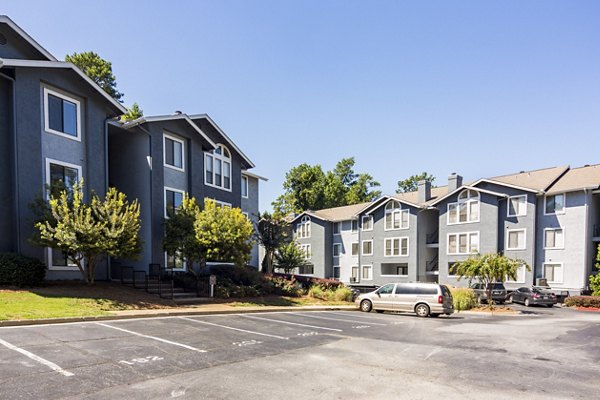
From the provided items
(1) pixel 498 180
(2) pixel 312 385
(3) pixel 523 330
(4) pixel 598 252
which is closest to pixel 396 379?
(2) pixel 312 385

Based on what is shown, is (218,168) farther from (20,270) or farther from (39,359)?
(39,359)

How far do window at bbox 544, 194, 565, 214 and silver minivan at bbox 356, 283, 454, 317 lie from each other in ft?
65.1

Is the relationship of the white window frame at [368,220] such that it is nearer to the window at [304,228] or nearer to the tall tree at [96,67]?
the window at [304,228]

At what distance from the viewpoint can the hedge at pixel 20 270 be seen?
1467 centimetres

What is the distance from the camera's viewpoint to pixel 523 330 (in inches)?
562

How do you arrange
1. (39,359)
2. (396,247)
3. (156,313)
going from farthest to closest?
1. (396,247)
2. (156,313)
3. (39,359)

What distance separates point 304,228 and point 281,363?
146 feet

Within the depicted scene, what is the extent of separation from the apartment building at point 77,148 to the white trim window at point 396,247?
22.8 meters

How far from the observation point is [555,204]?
33219mm

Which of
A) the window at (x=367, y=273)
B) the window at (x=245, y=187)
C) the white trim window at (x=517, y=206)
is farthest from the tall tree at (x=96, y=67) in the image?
the white trim window at (x=517, y=206)

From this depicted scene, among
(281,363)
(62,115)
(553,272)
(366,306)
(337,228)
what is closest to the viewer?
(281,363)

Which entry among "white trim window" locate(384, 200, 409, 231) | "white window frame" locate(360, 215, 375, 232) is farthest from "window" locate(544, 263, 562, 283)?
"white window frame" locate(360, 215, 375, 232)

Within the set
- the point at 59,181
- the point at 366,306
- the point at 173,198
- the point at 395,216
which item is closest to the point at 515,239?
the point at 395,216

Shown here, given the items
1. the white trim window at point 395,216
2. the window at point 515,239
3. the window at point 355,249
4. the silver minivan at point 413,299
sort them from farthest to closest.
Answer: the window at point 355,249 < the white trim window at point 395,216 < the window at point 515,239 < the silver minivan at point 413,299
